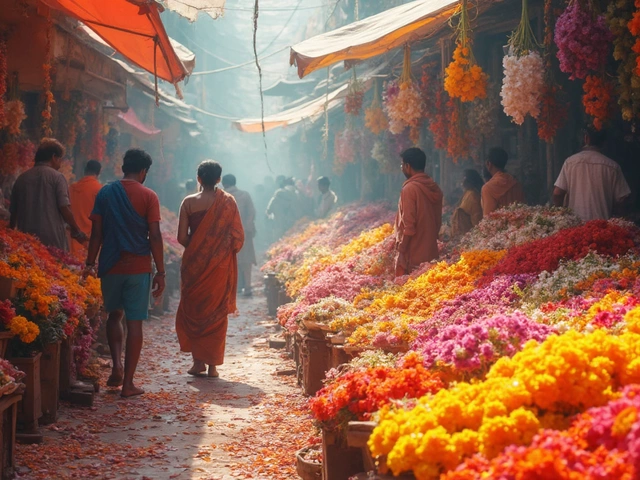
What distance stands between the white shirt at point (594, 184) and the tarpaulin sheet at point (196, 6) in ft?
14.1

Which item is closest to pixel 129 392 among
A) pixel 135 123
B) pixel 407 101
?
pixel 407 101

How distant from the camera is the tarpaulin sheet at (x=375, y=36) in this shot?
29.1 feet

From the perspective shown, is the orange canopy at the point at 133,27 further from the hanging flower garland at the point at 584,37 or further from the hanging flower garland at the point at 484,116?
the hanging flower garland at the point at 484,116

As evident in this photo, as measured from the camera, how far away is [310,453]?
5.20 meters

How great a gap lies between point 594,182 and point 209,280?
13.7 feet

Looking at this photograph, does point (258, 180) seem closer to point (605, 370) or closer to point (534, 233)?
point (534, 233)

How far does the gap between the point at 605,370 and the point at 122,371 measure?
566 centimetres

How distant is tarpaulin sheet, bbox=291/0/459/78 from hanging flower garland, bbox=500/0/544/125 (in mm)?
800

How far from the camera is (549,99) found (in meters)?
8.51

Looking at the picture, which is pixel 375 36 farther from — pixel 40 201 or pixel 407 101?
pixel 40 201

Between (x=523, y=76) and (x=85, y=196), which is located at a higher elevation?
(x=523, y=76)

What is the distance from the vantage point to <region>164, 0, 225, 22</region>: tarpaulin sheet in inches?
359

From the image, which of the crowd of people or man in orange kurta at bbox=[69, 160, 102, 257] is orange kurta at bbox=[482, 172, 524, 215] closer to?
the crowd of people

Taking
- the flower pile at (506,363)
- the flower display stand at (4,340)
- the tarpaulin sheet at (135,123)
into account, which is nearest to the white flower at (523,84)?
the flower pile at (506,363)
